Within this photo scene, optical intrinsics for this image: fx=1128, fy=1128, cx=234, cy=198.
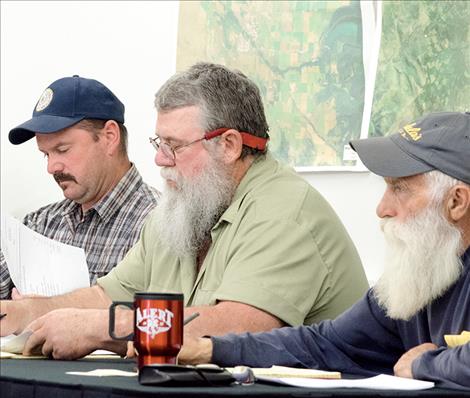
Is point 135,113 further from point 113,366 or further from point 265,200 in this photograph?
point 113,366

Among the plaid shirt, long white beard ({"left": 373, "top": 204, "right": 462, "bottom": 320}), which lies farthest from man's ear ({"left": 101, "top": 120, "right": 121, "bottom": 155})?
long white beard ({"left": 373, "top": 204, "right": 462, "bottom": 320})

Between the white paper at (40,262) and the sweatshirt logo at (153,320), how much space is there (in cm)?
105

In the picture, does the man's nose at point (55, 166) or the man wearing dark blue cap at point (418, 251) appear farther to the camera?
the man's nose at point (55, 166)

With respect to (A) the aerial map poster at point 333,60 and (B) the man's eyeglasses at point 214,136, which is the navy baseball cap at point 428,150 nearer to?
(B) the man's eyeglasses at point 214,136

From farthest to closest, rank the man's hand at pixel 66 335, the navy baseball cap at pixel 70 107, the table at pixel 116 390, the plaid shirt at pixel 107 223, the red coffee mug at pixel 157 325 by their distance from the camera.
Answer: the navy baseball cap at pixel 70 107
the plaid shirt at pixel 107 223
the man's hand at pixel 66 335
the red coffee mug at pixel 157 325
the table at pixel 116 390

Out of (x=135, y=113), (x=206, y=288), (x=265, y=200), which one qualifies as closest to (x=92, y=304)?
(x=206, y=288)

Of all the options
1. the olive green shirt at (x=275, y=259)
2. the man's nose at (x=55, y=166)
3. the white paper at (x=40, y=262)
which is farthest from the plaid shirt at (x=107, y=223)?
the olive green shirt at (x=275, y=259)

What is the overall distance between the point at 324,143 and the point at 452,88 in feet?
1.90

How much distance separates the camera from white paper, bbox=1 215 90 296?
3125mm

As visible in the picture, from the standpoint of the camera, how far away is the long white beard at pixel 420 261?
2.41m

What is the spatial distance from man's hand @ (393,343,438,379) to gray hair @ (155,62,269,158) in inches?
42.8

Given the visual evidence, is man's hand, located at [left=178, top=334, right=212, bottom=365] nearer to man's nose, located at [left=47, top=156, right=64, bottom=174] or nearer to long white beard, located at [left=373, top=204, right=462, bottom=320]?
long white beard, located at [left=373, top=204, right=462, bottom=320]

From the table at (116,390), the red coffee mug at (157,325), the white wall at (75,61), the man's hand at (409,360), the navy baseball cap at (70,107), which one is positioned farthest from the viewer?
the white wall at (75,61)

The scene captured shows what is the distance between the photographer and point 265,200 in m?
3.06
